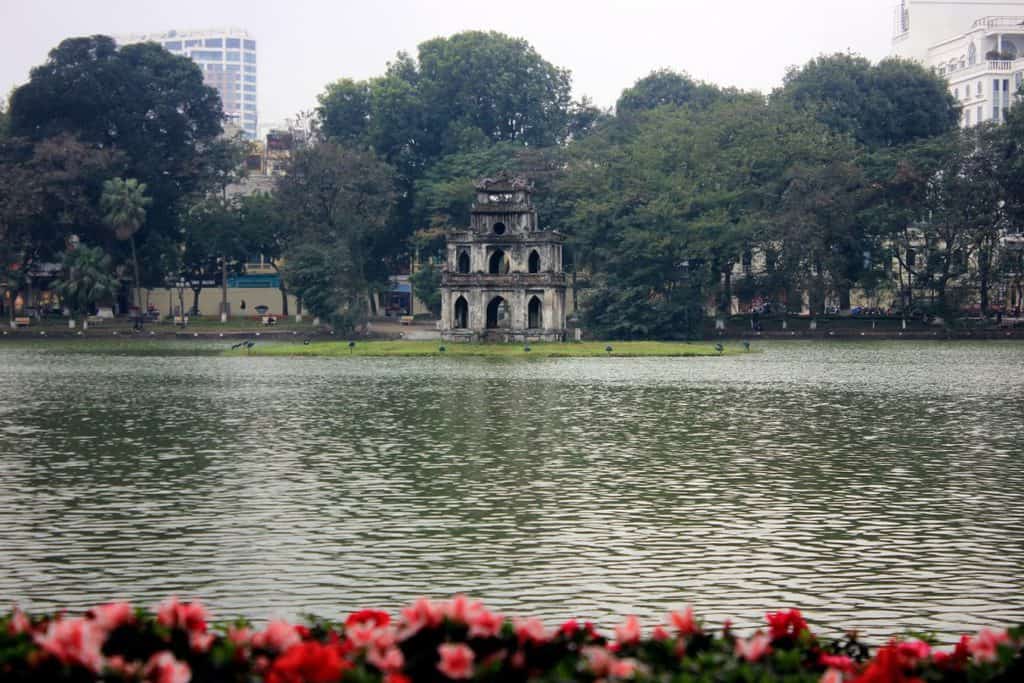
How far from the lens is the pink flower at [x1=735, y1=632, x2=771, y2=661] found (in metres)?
8.94

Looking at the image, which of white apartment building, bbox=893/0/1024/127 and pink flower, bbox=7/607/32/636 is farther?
white apartment building, bbox=893/0/1024/127

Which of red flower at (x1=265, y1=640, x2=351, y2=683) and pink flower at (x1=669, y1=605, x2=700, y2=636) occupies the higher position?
red flower at (x1=265, y1=640, x2=351, y2=683)

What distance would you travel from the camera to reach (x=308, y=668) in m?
8.11

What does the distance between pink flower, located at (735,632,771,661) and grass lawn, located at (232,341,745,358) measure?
69651 mm

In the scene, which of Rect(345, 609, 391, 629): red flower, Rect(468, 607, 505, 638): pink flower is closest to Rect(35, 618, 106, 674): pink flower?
Rect(345, 609, 391, 629): red flower

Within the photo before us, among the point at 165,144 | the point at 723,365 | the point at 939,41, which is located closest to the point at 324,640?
the point at 723,365

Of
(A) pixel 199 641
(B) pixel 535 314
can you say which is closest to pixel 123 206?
(B) pixel 535 314

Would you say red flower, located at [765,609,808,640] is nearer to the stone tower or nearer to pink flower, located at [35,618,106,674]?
pink flower, located at [35,618,106,674]

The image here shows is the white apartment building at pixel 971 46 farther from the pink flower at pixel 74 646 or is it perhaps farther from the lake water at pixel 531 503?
the pink flower at pixel 74 646

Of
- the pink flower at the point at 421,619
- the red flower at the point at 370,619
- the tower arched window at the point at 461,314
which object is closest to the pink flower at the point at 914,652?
the pink flower at the point at 421,619

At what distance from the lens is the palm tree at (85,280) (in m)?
102

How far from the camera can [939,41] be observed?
164 m

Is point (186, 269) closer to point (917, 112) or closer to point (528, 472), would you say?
point (917, 112)

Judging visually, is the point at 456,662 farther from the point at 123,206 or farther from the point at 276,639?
the point at 123,206
